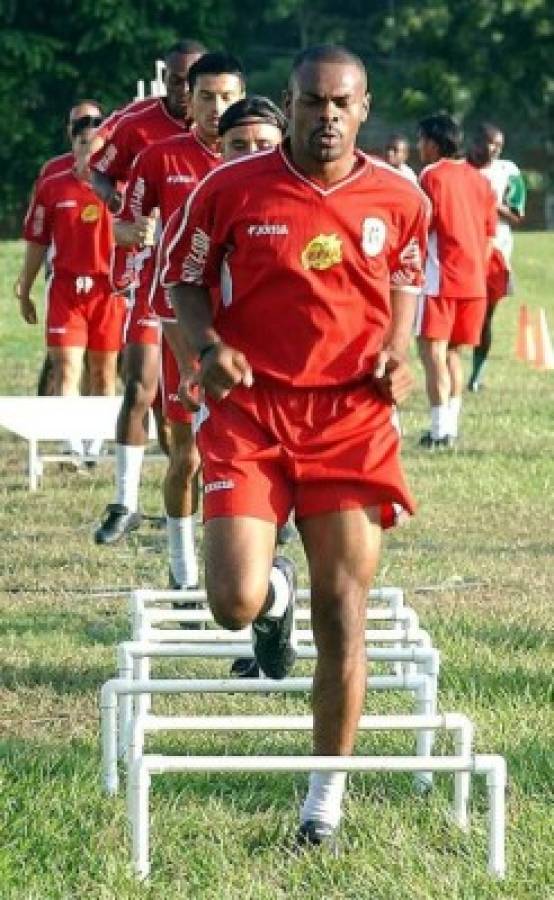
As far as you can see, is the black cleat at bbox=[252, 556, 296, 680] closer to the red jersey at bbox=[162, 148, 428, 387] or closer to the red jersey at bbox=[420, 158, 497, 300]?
the red jersey at bbox=[162, 148, 428, 387]

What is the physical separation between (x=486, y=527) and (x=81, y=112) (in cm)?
464

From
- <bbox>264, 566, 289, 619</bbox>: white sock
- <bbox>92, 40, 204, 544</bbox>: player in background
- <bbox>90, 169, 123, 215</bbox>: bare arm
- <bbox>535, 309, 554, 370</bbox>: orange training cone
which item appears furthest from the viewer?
<bbox>535, 309, 554, 370</bbox>: orange training cone

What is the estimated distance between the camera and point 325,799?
6.56m

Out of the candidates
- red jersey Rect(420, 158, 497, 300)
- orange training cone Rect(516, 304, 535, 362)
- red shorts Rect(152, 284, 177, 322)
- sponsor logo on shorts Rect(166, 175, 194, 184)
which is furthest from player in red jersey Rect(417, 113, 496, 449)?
orange training cone Rect(516, 304, 535, 362)

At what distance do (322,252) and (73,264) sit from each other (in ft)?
32.3

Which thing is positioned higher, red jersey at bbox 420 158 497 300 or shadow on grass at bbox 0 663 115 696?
shadow on grass at bbox 0 663 115 696

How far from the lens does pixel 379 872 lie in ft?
20.4

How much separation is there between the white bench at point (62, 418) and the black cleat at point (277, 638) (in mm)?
8310

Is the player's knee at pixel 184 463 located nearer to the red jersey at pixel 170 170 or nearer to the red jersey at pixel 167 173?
the red jersey at pixel 167 173

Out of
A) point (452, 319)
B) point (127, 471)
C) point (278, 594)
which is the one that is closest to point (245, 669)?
point (278, 594)

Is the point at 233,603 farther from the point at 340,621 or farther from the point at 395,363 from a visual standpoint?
the point at 395,363

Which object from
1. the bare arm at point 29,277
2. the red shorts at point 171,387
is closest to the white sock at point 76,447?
the bare arm at point 29,277

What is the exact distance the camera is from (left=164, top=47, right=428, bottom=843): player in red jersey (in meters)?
6.57

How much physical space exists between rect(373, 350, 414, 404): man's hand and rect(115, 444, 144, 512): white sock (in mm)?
5916
